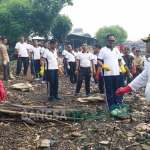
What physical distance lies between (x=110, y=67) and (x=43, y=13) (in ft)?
49.3

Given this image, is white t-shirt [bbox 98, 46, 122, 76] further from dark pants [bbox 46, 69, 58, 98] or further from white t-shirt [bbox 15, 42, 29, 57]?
white t-shirt [bbox 15, 42, 29, 57]

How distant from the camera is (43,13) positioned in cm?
1973

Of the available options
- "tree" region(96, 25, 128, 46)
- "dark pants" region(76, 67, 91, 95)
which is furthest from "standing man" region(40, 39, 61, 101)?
"tree" region(96, 25, 128, 46)

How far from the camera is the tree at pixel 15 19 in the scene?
60.9 ft

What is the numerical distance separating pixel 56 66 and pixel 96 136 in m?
3.02

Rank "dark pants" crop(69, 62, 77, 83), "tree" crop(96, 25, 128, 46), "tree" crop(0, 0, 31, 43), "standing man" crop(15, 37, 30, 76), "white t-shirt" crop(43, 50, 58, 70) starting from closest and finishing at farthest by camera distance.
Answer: "white t-shirt" crop(43, 50, 58, 70) < "standing man" crop(15, 37, 30, 76) < "dark pants" crop(69, 62, 77, 83) < "tree" crop(0, 0, 31, 43) < "tree" crop(96, 25, 128, 46)

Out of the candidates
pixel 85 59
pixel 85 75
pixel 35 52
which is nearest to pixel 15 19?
pixel 35 52

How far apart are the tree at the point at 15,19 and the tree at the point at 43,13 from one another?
1.70 ft

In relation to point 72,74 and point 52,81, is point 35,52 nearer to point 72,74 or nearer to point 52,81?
point 72,74

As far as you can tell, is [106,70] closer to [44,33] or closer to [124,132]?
[124,132]

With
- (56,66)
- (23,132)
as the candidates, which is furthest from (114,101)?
(23,132)

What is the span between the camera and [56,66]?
693 centimetres

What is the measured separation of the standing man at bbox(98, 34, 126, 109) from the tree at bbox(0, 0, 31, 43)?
13.7 meters

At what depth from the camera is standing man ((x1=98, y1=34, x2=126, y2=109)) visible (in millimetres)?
5836
